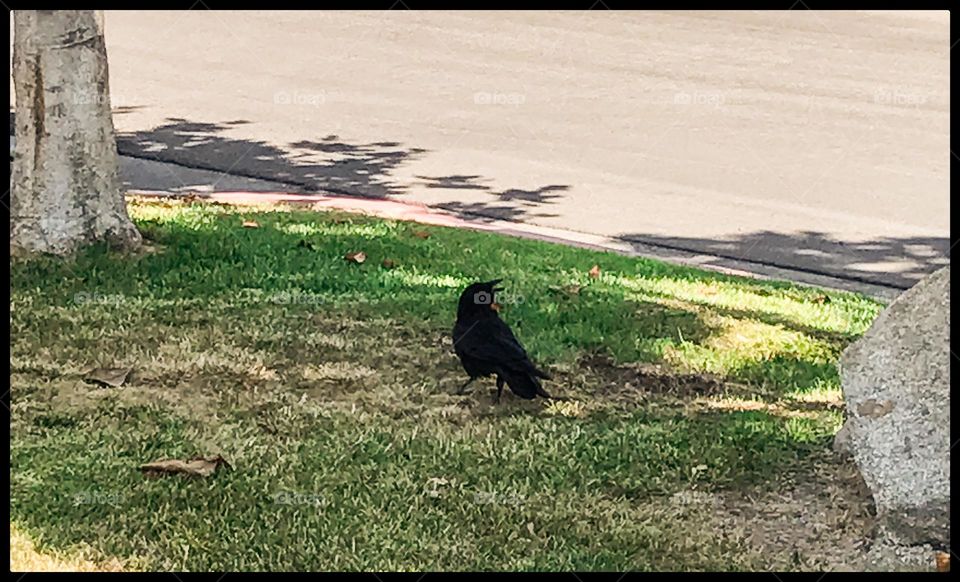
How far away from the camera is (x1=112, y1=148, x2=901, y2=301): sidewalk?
9258 mm

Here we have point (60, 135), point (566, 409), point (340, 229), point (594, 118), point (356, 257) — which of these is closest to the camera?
point (566, 409)

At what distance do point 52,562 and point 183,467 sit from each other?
2.52 feet

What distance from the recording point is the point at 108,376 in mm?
6152

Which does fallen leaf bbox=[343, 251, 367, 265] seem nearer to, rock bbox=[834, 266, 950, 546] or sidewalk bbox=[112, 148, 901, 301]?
sidewalk bbox=[112, 148, 901, 301]

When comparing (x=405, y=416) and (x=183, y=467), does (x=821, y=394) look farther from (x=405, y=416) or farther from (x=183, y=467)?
(x=183, y=467)

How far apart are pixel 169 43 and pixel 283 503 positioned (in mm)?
11963

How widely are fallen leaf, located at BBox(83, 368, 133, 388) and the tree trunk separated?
145 cm

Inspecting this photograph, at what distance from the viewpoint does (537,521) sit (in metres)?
4.98

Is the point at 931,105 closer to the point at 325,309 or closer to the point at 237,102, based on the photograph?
the point at 237,102

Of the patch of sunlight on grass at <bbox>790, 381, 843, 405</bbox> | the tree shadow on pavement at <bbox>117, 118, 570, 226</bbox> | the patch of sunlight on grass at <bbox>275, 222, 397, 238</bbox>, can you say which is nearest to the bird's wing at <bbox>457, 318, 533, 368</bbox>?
the patch of sunlight on grass at <bbox>790, 381, 843, 405</bbox>

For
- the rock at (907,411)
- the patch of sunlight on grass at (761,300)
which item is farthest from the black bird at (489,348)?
the patch of sunlight on grass at (761,300)

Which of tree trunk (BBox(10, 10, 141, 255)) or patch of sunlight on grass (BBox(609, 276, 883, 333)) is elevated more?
tree trunk (BBox(10, 10, 141, 255))

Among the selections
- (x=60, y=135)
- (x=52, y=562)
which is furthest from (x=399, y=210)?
(x=52, y=562)

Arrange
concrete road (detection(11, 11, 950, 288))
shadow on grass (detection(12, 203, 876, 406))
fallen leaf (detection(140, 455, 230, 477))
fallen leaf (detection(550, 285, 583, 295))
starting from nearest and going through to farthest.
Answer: fallen leaf (detection(140, 455, 230, 477)), shadow on grass (detection(12, 203, 876, 406)), fallen leaf (detection(550, 285, 583, 295)), concrete road (detection(11, 11, 950, 288))
